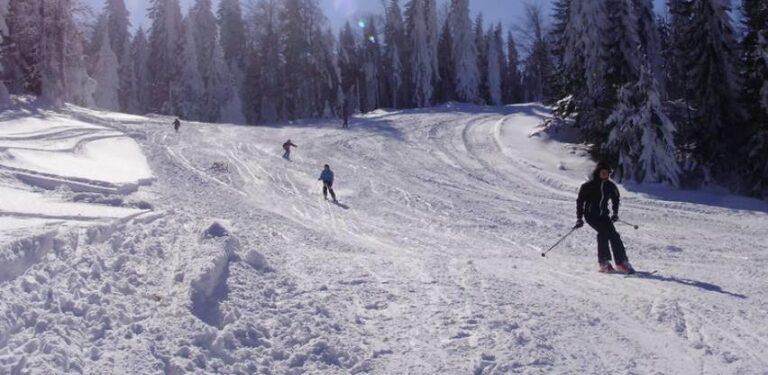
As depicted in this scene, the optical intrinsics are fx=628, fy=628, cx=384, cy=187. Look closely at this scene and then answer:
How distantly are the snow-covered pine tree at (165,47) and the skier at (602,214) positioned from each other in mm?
48841

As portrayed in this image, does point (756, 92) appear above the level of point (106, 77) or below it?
below

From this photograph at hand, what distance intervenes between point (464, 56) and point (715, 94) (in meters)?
41.3

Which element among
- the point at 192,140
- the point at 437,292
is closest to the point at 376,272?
the point at 437,292

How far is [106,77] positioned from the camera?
54.1m

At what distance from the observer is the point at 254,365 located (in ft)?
18.3

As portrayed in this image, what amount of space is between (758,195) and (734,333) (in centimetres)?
1875

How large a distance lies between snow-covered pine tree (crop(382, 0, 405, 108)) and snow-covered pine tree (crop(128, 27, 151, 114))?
25.5 meters

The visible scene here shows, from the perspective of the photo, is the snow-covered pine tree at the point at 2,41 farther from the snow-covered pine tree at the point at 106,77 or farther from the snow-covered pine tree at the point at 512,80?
the snow-covered pine tree at the point at 512,80

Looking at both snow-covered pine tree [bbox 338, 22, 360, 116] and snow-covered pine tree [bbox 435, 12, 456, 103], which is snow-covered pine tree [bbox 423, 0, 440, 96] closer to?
snow-covered pine tree [bbox 435, 12, 456, 103]

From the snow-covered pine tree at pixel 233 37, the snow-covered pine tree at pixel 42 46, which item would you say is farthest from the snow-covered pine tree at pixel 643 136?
the snow-covered pine tree at pixel 233 37

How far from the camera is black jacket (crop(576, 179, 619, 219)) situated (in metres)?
9.50

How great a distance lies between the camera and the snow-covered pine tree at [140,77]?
61.5 meters

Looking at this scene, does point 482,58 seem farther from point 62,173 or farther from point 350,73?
point 62,173

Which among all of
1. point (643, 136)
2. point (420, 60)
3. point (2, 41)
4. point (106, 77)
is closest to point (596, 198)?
point (643, 136)
